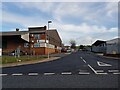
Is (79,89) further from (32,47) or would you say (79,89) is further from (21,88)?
(32,47)

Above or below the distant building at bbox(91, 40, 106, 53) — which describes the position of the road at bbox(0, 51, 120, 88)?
below

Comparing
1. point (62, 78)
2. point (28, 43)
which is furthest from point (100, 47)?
point (62, 78)

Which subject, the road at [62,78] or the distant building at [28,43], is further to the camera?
the distant building at [28,43]

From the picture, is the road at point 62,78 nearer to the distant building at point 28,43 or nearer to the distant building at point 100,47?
the distant building at point 28,43

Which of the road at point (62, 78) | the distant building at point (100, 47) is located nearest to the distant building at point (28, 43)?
the distant building at point (100, 47)

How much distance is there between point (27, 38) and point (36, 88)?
48.1 meters

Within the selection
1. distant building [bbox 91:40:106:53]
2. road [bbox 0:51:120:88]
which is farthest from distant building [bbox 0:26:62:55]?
road [bbox 0:51:120:88]

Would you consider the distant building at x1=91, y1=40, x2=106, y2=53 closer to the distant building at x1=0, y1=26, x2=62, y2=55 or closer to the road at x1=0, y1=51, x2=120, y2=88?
the distant building at x1=0, y1=26, x2=62, y2=55

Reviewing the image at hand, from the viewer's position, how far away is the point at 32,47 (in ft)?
188

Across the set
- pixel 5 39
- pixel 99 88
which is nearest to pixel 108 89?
pixel 99 88

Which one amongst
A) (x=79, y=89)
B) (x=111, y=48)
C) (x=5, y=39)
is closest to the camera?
(x=79, y=89)

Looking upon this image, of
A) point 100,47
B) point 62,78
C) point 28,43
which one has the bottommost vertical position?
point 62,78

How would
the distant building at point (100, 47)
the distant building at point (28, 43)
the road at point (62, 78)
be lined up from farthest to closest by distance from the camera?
the distant building at point (100, 47) < the distant building at point (28, 43) < the road at point (62, 78)

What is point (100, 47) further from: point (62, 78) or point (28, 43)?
point (62, 78)
